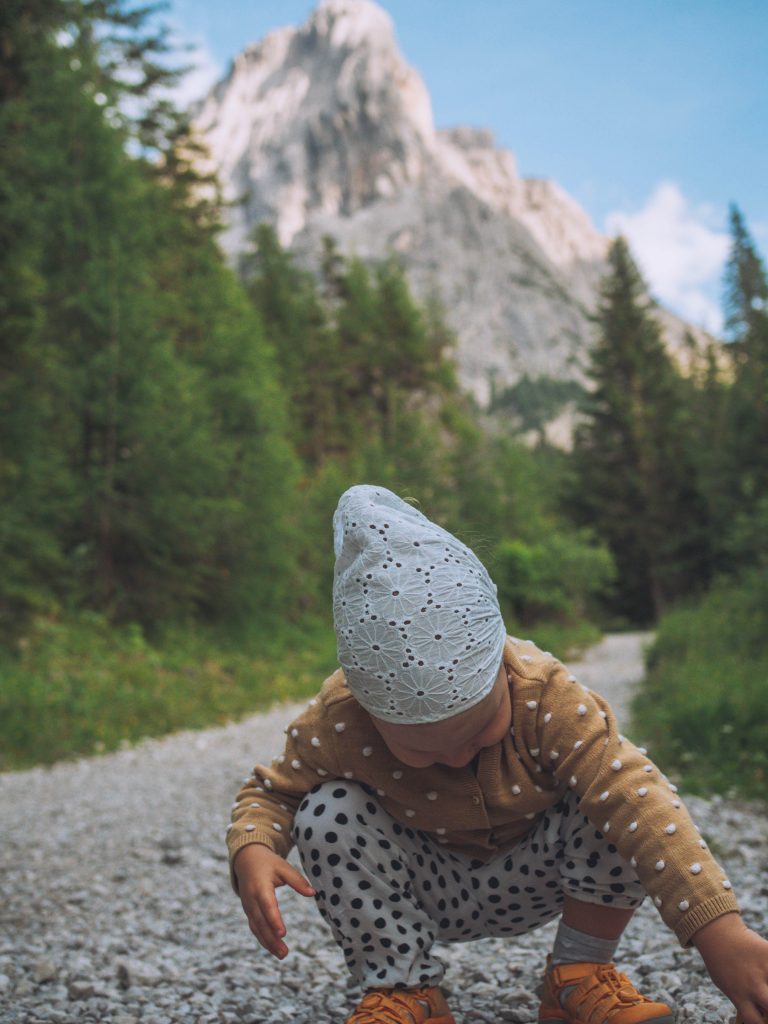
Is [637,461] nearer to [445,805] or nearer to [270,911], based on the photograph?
[445,805]

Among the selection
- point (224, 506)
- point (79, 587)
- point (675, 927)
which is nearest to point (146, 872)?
point (675, 927)

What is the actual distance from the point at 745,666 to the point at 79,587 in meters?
8.13

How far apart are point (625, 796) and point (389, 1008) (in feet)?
2.01

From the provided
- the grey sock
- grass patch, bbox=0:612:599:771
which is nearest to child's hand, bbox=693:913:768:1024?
the grey sock

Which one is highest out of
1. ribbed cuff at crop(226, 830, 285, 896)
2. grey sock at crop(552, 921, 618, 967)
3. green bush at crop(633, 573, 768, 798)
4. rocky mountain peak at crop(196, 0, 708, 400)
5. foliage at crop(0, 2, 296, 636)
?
rocky mountain peak at crop(196, 0, 708, 400)

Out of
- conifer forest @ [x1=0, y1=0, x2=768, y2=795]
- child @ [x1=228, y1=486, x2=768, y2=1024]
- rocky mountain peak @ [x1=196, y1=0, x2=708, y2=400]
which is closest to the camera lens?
child @ [x1=228, y1=486, x2=768, y2=1024]

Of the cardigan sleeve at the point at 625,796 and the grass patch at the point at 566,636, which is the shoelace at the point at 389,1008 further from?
the grass patch at the point at 566,636

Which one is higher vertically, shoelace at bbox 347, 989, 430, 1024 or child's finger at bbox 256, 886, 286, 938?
child's finger at bbox 256, 886, 286, 938

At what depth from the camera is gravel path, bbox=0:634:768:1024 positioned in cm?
206

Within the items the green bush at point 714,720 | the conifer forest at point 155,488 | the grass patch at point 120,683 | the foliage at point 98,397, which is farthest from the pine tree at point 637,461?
the green bush at point 714,720

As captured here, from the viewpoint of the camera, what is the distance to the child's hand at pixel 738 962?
A: 4.27 ft

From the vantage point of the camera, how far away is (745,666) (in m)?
7.44

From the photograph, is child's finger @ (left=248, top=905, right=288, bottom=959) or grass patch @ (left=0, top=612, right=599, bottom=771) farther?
grass patch @ (left=0, top=612, right=599, bottom=771)

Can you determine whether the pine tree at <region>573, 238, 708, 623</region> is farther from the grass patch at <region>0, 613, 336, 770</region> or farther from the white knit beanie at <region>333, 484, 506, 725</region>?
the white knit beanie at <region>333, 484, 506, 725</region>
